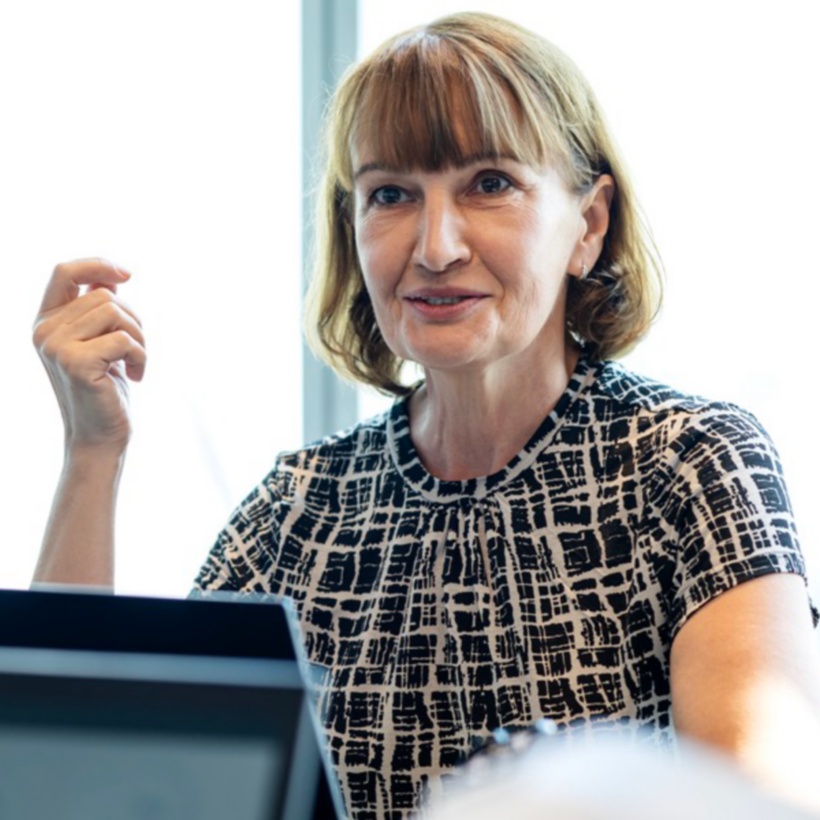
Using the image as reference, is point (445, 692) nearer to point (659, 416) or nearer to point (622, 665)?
point (622, 665)

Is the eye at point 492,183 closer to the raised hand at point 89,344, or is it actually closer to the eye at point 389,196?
the eye at point 389,196

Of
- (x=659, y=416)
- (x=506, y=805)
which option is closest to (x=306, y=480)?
(x=659, y=416)

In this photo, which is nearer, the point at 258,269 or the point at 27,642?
the point at 27,642

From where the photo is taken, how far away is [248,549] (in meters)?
1.61

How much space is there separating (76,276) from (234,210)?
3.47ft

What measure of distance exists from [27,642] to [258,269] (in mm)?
2050

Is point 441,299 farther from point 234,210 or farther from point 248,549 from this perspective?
point 234,210

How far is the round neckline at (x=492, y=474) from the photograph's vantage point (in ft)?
4.98

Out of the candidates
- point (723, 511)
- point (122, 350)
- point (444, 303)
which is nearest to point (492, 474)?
point (444, 303)

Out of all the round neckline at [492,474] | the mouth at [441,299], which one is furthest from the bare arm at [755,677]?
the mouth at [441,299]

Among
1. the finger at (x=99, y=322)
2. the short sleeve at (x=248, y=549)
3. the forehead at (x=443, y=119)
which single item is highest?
the forehead at (x=443, y=119)

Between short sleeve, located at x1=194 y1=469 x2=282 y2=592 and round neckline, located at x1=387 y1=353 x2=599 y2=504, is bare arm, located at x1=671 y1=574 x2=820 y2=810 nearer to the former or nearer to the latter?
round neckline, located at x1=387 y1=353 x2=599 y2=504

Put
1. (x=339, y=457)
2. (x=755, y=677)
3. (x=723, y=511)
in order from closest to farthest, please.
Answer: (x=755, y=677) < (x=723, y=511) < (x=339, y=457)

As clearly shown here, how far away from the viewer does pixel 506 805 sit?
351 mm
